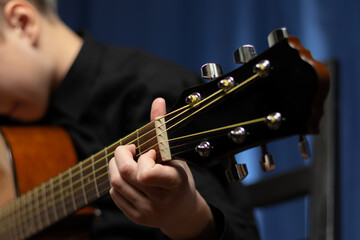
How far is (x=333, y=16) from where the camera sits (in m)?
1.10

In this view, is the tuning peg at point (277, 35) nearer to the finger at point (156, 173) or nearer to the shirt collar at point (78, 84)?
the finger at point (156, 173)

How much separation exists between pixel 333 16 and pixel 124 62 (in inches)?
20.6

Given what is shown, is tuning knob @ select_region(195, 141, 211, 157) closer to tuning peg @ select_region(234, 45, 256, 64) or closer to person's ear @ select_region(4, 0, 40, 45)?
tuning peg @ select_region(234, 45, 256, 64)

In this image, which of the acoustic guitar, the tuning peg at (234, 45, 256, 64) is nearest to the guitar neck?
the acoustic guitar

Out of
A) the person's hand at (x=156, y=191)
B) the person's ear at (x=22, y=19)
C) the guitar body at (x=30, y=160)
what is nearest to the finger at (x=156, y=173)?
the person's hand at (x=156, y=191)

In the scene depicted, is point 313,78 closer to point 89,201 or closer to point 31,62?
point 89,201

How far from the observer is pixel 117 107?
2.84ft

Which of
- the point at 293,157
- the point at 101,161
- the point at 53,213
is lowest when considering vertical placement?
the point at 293,157

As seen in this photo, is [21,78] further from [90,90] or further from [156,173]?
[156,173]

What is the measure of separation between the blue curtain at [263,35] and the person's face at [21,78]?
57cm

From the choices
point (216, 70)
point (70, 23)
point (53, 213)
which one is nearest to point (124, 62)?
point (53, 213)

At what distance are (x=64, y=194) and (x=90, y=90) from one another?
0.27 metres

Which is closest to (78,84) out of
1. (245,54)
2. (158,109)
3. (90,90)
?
(90,90)

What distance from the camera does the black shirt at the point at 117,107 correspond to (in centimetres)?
77
